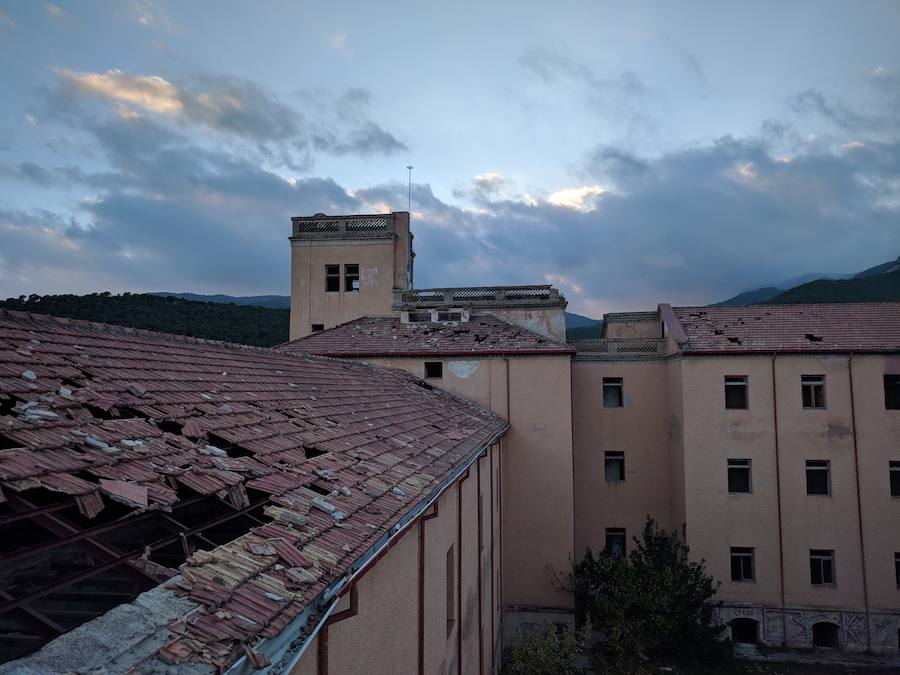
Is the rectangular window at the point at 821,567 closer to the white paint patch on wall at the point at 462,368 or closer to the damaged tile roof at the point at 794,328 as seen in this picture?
the damaged tile roof at the point at 794,328

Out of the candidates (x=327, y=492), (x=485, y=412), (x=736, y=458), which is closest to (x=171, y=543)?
(x=327, y=492)

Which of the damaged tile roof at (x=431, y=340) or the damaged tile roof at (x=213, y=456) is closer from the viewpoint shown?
the damaged tile roof at (x=213, y=456)

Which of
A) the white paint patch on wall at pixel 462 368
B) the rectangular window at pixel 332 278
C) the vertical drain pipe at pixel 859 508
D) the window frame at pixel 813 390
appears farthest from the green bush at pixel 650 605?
the rectangular window at pixel 332 278

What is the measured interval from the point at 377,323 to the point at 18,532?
1731 centimetres

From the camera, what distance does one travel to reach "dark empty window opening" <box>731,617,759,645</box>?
58.3ft

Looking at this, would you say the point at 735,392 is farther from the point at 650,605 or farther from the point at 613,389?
the point at 650,605

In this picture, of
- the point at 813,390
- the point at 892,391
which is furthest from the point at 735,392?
the point at 892,391

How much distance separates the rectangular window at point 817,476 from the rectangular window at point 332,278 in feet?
60.1

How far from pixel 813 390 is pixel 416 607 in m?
17.3

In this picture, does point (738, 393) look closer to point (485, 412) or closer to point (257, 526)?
point (485, 412)

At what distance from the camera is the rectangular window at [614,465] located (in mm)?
19906

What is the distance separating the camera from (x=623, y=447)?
1988cm

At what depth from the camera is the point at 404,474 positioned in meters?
6.16

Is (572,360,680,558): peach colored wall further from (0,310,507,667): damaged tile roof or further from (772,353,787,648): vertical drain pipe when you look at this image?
(0,310,507,667): damaged tile roof
